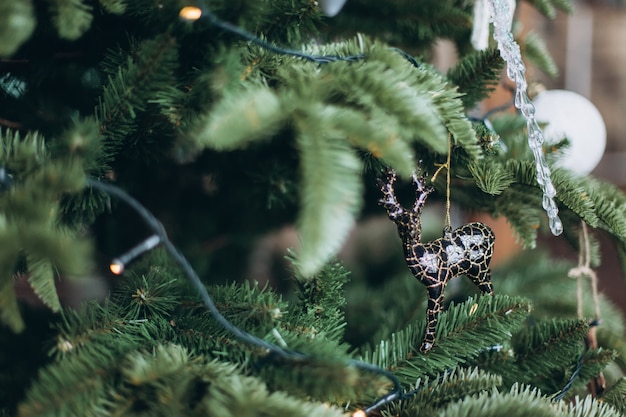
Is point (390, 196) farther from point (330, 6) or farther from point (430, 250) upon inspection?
point (330, 6)

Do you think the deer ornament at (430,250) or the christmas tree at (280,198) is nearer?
the christmas tree at (280,198)

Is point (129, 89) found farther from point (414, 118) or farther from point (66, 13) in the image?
point (414, 118)

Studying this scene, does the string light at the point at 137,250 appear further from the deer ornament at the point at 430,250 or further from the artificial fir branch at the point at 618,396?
the artificial fir branch at the point at 618,396

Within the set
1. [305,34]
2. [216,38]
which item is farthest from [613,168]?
[216,38]

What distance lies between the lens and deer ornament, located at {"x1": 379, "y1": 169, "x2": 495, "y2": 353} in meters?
0.44

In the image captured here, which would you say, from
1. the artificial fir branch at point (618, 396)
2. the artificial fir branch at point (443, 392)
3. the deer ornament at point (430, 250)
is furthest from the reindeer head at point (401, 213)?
the artificial fir branch at point (618, 396)

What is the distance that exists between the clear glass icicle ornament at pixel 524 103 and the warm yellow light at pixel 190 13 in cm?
24

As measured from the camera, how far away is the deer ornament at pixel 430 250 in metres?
0.44

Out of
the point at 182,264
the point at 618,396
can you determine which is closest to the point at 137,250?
the point at 182,264

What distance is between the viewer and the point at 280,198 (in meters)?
0.62

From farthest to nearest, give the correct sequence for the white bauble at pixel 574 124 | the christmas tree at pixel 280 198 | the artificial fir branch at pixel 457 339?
1. the white bauble at pixel 574 124
2. the artificial fir branch at pixel 457 339
3. the christmas tree at pixel 280 198

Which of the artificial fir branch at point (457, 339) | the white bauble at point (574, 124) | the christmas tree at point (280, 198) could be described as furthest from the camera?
the white bauble at point (574, 124)

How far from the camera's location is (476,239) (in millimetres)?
454

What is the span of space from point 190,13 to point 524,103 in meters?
0.26
